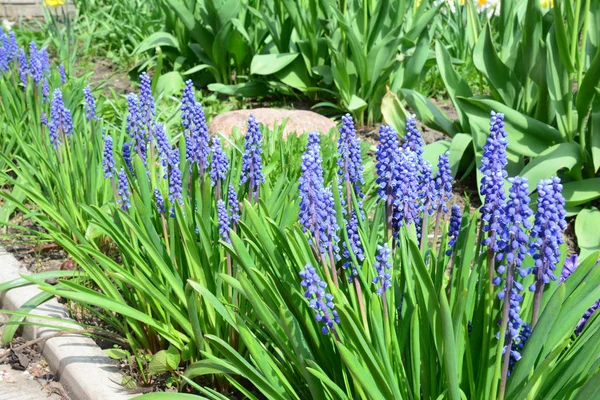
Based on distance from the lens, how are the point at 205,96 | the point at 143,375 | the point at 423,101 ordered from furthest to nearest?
the point at 205,96 → the point at 423,101 → the point at 143,375

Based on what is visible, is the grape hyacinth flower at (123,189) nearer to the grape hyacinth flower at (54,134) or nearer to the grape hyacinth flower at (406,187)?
the grape hyacinth flower at (54,134)

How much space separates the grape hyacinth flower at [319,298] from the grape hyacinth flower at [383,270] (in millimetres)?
121

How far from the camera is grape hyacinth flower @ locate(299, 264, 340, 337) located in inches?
65.1

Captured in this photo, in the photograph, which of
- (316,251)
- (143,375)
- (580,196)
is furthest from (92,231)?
(580,196)

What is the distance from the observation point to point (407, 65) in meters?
4.71

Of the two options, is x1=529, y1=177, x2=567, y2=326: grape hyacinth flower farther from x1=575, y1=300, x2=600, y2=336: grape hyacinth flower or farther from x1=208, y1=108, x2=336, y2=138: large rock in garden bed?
x1=208, y1=108, x2=336, y2=138: large rock in garden bed

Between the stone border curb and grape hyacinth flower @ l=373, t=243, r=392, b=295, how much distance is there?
0.99 metres

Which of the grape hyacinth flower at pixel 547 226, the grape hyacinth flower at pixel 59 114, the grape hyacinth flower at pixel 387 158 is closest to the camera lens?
the grape hyacinth flower at pixel 547 226

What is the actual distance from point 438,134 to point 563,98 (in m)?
1.28

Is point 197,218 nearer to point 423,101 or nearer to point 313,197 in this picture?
point 313,197

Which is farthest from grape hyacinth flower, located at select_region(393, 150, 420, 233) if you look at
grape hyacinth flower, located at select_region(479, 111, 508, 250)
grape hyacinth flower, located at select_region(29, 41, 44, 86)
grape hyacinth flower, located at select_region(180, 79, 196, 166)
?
grape hyacinth flower, located at select_region(29, 41, 44, 86)

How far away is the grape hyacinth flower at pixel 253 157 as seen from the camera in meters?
2.30

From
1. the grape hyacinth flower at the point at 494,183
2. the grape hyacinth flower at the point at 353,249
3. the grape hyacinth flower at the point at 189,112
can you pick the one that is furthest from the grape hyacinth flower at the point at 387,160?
the grape hyacinth flower at the point at 189,112

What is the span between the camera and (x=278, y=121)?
455cm
